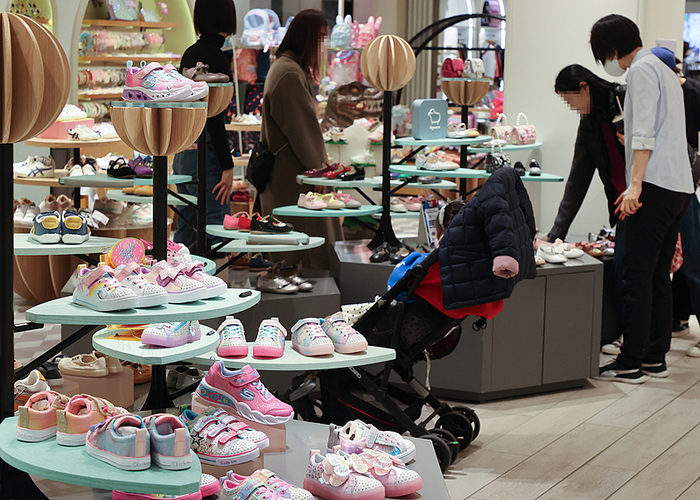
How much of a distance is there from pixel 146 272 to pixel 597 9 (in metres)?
4.17

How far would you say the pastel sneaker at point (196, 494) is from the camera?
194 cm

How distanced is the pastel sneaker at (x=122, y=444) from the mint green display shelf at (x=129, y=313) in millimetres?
281

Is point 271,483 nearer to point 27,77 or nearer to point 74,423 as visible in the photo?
point 74,423

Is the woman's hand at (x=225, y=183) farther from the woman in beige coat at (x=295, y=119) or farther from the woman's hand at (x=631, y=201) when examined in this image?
the woman's hand at (x=631, y=201)

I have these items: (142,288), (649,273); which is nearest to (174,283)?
(142,288)

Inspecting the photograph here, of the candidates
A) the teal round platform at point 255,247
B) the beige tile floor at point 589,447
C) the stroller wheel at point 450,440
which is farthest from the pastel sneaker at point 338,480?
the teal round platform at point 255,247

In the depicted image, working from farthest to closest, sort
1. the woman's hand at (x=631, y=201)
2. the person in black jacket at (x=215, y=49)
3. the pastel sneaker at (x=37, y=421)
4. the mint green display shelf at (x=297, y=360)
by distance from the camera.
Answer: the woman's hand at (x=631, y=201), the person in black jacket at (x=215, y=49), the mint green display shelf at (x=297, y=360), the pastel sneaker at (x=37, y=421)

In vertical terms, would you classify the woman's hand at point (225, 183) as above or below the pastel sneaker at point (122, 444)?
above

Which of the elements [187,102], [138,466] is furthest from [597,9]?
[138,466]

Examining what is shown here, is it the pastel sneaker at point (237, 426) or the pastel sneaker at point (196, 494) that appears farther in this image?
the pastel sneaker at point (237, 426)

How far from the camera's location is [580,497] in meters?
3.03

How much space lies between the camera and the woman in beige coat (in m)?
4.42

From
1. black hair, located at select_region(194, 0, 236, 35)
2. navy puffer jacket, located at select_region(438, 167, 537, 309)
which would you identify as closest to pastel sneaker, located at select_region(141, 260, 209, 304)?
navy puffer jacket, located at select_region(438, 167, 537, 309)

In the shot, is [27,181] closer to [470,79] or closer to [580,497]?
[470,79]
